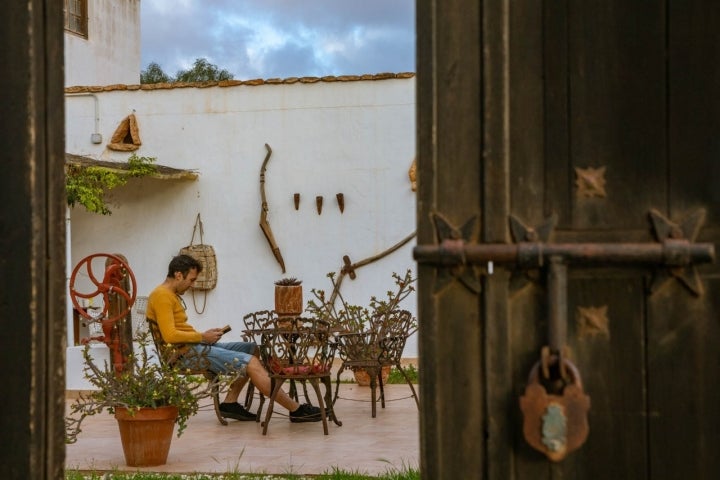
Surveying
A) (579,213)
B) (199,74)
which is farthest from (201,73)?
(579,213)

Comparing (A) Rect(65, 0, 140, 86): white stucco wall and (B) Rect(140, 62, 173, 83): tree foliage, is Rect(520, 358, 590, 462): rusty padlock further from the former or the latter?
(B) Rect(140, 62, 173, 83): tree foliage

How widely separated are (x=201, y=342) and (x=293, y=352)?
2.30 ft

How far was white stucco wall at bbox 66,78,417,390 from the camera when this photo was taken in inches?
473

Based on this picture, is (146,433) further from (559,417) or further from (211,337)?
(559,417)

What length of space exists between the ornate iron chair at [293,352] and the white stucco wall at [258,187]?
442 centimetres

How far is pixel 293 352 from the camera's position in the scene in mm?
7391

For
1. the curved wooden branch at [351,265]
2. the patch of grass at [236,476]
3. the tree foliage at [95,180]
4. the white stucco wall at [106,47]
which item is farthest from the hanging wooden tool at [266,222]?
the patch of grass at [236,476]

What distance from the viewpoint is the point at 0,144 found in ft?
8.13

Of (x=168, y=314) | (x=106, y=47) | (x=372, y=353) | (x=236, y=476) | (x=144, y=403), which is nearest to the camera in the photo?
(x=236, y=476)

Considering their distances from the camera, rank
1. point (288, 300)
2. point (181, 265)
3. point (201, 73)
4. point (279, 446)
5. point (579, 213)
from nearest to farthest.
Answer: point (579, 213) < point (279, 446) < point (181, 265) < point (288, 300) < point (201, 73)

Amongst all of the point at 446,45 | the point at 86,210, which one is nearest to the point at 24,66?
the point at 446,45

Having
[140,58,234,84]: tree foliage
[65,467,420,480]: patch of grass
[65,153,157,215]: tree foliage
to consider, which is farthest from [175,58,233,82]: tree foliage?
[65,467,420,480]: patch of grass

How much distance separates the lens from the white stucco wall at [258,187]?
39.4 ft

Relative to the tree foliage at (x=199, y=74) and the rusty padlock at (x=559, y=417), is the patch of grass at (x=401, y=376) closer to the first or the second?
the rusty padlock at (x=559, y=417)
